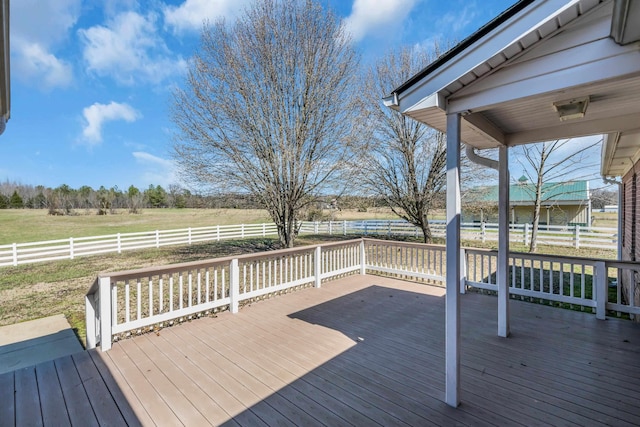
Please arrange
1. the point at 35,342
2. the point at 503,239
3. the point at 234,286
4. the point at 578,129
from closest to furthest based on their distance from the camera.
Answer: the point at 578,129
the point at 503,239
the point at 35,342
the point at 234,286

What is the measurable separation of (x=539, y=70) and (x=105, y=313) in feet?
15.6

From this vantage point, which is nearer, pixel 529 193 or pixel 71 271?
pixel 71 271

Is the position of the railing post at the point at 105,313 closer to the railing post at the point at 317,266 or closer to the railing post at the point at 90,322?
the railing post at the point at 90,322

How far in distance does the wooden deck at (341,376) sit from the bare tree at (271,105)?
562cm

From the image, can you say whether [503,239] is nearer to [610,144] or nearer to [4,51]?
[610,144]

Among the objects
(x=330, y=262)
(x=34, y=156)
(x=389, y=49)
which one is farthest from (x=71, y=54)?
(x=34, y=156)

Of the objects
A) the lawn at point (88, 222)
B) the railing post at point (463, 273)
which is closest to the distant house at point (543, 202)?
the lawn at point (88, 222)

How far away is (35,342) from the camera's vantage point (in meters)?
4.34

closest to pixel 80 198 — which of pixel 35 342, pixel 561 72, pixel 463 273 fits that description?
pixel 35 342

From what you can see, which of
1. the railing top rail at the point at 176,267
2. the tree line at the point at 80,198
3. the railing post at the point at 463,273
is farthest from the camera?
the tree line at the point at 80,198

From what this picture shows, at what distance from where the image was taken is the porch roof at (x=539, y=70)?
167cm

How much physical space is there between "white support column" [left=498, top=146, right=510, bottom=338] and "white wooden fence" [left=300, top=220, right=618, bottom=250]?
4358 mm

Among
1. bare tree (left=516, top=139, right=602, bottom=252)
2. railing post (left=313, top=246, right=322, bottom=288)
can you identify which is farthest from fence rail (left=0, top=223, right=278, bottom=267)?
bare tree (left=516, top=139, right=602, bottom=252)

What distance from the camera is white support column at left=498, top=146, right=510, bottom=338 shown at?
3.58 meters
